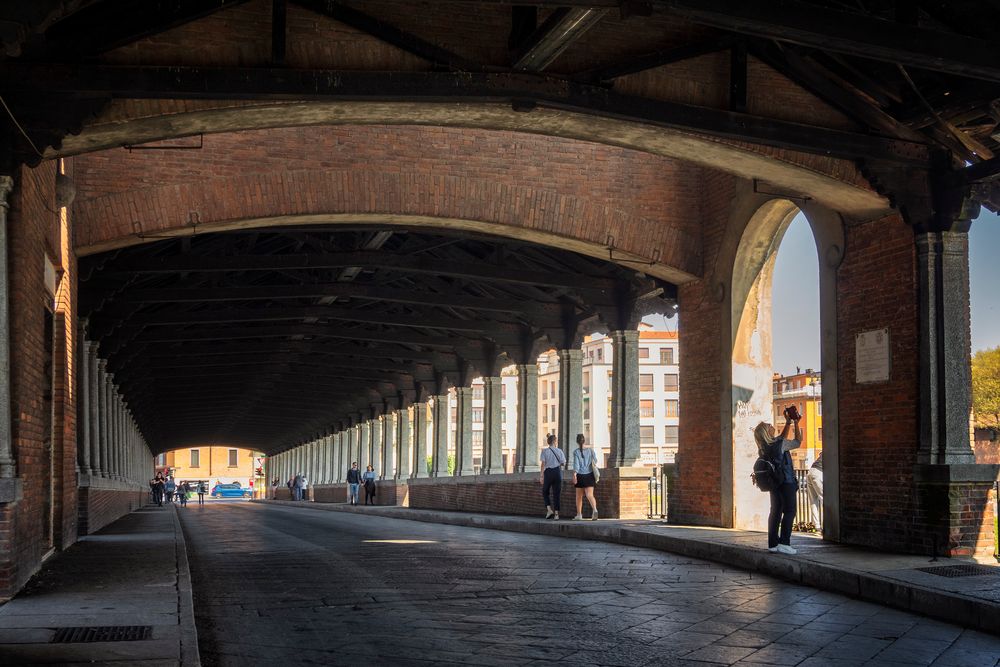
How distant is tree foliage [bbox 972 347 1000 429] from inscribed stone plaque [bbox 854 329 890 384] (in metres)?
50.2

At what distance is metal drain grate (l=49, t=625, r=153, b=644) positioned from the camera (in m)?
6.05

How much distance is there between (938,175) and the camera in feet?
37.2

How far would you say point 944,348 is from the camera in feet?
36.3

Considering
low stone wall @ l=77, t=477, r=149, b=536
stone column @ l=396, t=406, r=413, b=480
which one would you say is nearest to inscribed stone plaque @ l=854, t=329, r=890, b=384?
low stone wall @ l=77, t=477, r=149, b=536

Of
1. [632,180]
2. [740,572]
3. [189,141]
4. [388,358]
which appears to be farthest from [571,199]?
[388,358]

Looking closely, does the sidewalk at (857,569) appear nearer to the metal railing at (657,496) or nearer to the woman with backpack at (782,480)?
the woman with backpack at (782,480)

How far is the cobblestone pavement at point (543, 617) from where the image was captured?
6152 millimetres

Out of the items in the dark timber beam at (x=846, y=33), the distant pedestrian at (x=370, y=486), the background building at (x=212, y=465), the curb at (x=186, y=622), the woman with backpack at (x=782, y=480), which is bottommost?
the background building at (x=212, y=465)

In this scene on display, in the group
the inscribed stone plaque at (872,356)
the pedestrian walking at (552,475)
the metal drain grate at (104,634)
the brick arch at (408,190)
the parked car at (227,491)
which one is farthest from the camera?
the parked car at (227,491)

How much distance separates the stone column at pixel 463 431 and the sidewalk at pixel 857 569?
48.8ft

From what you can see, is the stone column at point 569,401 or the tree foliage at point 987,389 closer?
the stone column at point 569,401

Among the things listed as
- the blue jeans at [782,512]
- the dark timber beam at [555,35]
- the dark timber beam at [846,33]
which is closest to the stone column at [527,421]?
the blue jeans at [782,512]

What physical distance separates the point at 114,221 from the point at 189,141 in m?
1.36

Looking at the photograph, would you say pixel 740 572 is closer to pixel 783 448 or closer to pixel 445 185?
pixel 783 448
